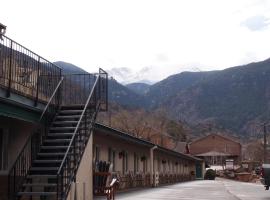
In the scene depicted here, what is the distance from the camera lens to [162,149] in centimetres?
3734

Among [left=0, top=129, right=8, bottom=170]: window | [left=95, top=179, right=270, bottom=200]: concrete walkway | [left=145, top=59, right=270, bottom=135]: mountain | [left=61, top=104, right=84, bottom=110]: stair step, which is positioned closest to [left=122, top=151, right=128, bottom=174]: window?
[left=95, top=179, right=270, bottom=200]: concrete walkway

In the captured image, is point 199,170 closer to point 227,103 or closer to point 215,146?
point 215,146

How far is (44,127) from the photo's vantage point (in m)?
16.2

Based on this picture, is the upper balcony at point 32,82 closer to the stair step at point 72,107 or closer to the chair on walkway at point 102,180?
the stair step at point 72,107

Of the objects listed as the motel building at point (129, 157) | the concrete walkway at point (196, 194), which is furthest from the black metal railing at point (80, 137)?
the concrete walkway at point (196, 194)

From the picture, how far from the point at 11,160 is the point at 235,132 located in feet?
532

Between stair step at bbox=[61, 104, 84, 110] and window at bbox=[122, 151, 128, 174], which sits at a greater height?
stair step at bbox=[61, 104, 84, 110]

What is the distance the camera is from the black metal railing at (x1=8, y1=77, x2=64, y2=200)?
1453 cm

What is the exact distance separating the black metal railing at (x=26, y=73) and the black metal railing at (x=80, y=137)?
1.35 meters

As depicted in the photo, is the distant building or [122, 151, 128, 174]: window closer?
[122, 151, 128, 174]: window

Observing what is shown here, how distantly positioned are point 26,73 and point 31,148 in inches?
91.4

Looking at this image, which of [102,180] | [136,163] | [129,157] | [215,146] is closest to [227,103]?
[215,146]

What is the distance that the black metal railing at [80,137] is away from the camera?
46.7ft

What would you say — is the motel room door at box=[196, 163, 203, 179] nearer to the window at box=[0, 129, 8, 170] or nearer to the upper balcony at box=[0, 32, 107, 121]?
the upper balcony at box=[0, 32, 107, 121]
